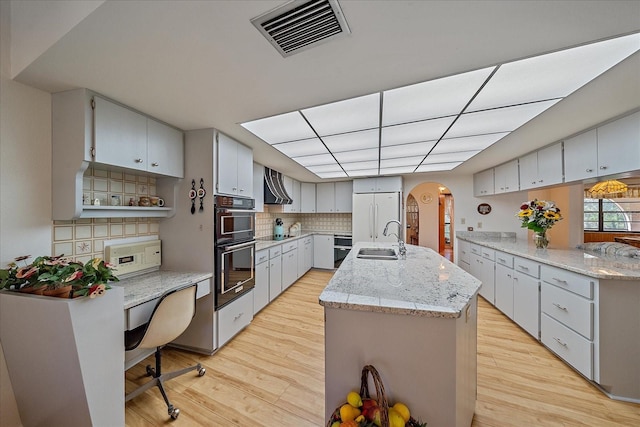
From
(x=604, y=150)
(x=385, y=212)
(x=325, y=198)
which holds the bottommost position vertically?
(x=385, y=212)

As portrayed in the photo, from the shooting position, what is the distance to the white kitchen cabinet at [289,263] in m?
3.83

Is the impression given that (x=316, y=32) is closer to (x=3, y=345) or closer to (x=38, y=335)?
(x=38, y=335)

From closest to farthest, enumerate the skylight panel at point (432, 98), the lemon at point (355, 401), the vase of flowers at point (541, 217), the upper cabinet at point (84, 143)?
1. the lemon at point (355, 401)
2. the skylight panel at point (432, 98)
3. the upper cabinet at point (84, 143)
4. the vase of flowers at point (541, 217)

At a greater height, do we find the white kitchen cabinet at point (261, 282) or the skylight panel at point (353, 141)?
the skylight panel at point (353, 141)

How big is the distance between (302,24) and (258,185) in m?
2.84

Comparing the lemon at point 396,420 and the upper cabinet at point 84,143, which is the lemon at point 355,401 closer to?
the lemon at point 396,420

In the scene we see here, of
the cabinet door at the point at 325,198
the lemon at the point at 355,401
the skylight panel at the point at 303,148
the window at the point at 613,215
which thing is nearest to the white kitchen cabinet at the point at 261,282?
the skylight panel at the point at 303,148

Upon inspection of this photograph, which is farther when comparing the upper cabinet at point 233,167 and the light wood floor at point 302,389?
the upper cabinet at point 233,167

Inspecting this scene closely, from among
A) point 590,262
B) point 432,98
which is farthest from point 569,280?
point 432,98

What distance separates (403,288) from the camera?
1322mm

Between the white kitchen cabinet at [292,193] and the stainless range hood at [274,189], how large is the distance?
0.62ft

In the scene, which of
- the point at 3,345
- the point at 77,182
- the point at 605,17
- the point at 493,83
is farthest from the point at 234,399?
the point at 605,17

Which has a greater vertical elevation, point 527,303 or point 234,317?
point 527,303

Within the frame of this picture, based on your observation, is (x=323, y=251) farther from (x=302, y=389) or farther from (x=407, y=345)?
(x=407, y=345)
